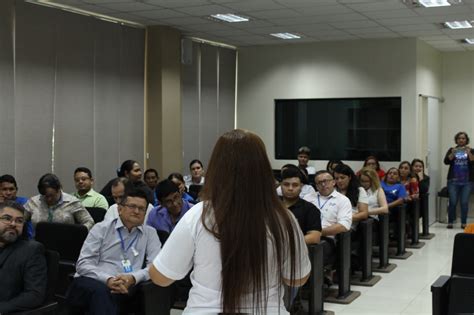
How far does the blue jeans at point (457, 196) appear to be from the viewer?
35.8 ft

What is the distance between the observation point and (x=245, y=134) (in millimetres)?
1868

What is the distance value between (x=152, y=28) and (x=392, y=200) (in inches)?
167

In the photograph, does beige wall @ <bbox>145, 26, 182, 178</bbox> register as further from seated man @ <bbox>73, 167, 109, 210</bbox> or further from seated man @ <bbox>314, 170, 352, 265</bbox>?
seated man @ <bbox>314, 170, 352, 265</bbox>

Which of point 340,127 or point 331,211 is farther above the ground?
point 340,127

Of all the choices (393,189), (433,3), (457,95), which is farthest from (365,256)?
(457,95)

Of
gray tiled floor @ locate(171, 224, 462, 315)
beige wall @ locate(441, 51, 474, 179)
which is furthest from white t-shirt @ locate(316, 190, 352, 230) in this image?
beige wall @ locate(441, 51, 474, 179)

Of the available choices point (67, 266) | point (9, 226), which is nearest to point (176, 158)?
point (67, 266)

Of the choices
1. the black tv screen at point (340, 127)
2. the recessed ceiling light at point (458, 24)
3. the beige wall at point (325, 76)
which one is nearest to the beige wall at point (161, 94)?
the beige wall at point (325, 76)

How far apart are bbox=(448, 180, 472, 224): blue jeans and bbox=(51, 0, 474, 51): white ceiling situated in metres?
2.49

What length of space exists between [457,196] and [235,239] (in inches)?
393

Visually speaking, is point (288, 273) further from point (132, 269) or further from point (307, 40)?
point (307, 40)

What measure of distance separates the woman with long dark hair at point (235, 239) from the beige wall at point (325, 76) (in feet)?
30.5

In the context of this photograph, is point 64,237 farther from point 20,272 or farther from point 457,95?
point 457,95

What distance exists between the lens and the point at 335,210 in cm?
612
